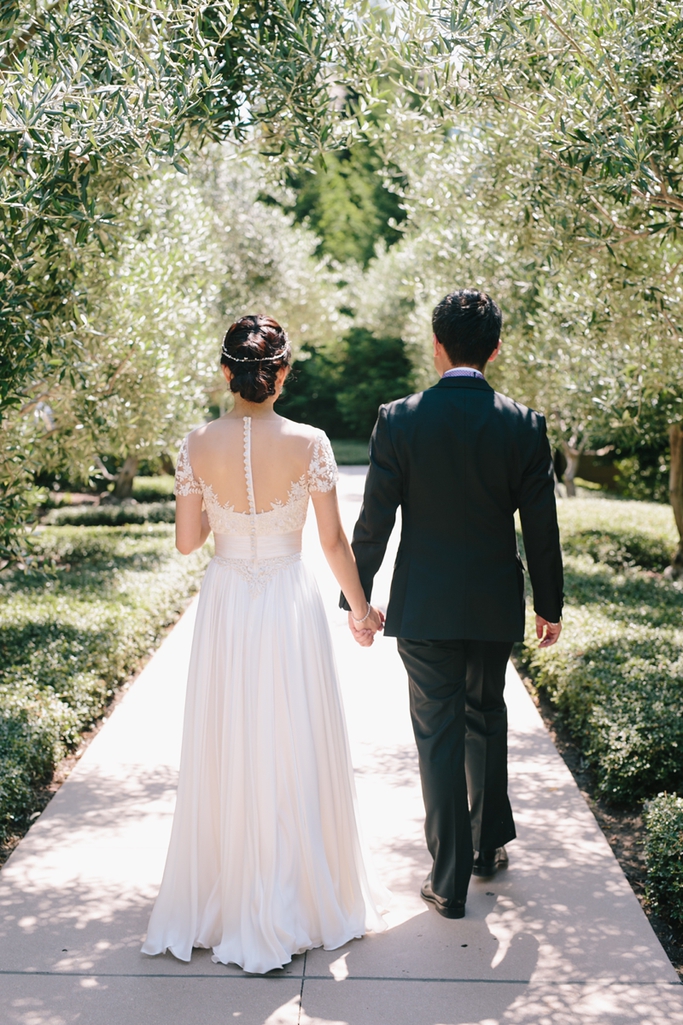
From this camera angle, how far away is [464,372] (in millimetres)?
3438

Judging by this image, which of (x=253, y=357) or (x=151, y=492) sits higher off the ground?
(x=253, y=357)

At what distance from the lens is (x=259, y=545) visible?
3332 mm

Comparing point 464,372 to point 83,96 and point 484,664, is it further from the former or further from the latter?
point 83,96

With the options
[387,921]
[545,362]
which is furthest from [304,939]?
[545,362]

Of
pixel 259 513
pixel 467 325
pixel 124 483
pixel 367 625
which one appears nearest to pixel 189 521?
pixel 259 513

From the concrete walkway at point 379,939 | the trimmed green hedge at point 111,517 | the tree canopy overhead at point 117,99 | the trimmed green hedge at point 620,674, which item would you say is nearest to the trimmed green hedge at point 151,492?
the trimmed green hedge at point 111,517

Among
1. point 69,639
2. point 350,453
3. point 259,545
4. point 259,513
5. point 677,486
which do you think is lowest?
point 350,453

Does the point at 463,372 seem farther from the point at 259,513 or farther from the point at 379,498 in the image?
the point at 259,513

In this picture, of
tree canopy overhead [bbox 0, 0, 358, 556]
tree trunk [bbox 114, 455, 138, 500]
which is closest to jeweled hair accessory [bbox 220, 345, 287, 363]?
Result: tree canopy overhead [bbox 0, 0, 358, 556]

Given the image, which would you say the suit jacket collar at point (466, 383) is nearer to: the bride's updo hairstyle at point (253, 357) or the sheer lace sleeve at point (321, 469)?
the sheer lace sleeve at point (321, 469)

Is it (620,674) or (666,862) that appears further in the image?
(620,674)

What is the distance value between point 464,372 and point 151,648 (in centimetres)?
503

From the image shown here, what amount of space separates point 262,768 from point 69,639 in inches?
152

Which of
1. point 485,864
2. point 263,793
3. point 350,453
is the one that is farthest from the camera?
point 350,453
